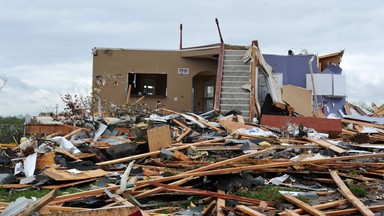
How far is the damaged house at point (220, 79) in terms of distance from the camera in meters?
16.0

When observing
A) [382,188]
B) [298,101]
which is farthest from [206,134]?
[298,101]

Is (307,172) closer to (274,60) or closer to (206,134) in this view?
(206,134)

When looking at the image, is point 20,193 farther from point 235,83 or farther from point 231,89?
point 235,83

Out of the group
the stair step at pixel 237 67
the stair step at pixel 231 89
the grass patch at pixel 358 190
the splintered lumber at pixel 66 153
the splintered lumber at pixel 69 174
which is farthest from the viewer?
the stair step at pixel 237 67

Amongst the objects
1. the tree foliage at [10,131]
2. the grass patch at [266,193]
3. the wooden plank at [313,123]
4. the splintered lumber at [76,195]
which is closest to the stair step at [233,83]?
the wooden plank at [313,123]

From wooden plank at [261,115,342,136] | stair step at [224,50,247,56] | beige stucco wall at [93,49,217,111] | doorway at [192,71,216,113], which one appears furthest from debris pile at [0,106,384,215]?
doorway at [192,71,216,113]

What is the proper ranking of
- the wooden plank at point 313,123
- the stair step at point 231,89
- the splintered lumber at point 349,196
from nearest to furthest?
the splintered lumber at point 349,196 → the wooden plank at point 313,123 → the stair step at point 231,89

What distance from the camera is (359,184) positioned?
6461 mm

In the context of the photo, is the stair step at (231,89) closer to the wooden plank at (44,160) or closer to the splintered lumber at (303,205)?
the wooden plank at (44,160)

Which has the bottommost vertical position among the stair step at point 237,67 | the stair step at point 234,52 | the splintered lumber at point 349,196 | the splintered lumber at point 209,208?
the splintered lumber at point 209,208

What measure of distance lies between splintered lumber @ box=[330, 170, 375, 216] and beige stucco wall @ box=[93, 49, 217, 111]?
39.6 feet

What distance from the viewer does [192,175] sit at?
20.7 ft

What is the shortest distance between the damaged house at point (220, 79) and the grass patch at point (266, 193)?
8.71 meters

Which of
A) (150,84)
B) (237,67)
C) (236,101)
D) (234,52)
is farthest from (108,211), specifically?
(150,84)
